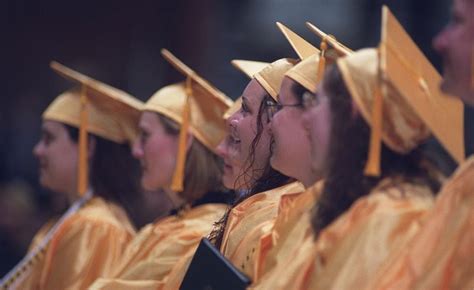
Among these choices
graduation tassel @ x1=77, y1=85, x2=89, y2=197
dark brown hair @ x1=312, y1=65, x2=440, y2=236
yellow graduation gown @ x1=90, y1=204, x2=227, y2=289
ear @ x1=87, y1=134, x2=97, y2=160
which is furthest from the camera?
ear @ x1=87, y1=134, x2=97, y2=160

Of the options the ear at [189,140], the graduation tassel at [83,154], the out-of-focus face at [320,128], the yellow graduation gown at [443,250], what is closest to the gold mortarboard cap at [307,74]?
the out-of-focus face at [320,128]

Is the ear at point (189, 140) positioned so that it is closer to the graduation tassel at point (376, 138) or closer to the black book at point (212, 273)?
the black book at point (212, 273)

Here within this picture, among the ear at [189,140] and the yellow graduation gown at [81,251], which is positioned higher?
the ear at [189,140]

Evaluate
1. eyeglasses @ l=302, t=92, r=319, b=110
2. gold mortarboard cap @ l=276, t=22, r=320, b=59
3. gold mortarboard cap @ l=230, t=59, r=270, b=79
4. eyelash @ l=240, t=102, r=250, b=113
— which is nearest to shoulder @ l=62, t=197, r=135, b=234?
gold mortarboard cap @ l=230, t=59, r=270, b=79

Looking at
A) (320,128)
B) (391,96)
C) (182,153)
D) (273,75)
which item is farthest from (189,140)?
(391,96)

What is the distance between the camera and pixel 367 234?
2875 millimetres

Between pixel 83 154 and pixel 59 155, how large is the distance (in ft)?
0.64

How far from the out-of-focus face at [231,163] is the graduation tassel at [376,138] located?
58.9 inches

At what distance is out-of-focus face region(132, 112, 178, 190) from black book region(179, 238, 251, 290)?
1666 mm

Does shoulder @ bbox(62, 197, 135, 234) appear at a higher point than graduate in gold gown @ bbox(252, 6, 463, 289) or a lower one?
lower

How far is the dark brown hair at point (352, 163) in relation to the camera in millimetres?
2969

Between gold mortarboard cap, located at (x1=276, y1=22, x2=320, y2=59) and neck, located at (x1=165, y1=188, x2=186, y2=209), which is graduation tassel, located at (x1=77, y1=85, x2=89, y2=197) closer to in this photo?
neck, located at (x1=165, y1=188, x2=186, y2=209)

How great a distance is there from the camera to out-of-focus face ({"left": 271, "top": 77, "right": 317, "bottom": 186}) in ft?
11.9

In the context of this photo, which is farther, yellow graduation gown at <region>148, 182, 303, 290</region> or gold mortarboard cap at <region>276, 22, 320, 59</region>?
gold mortarboard cap at <region>276, 22, 320, 59</region>
